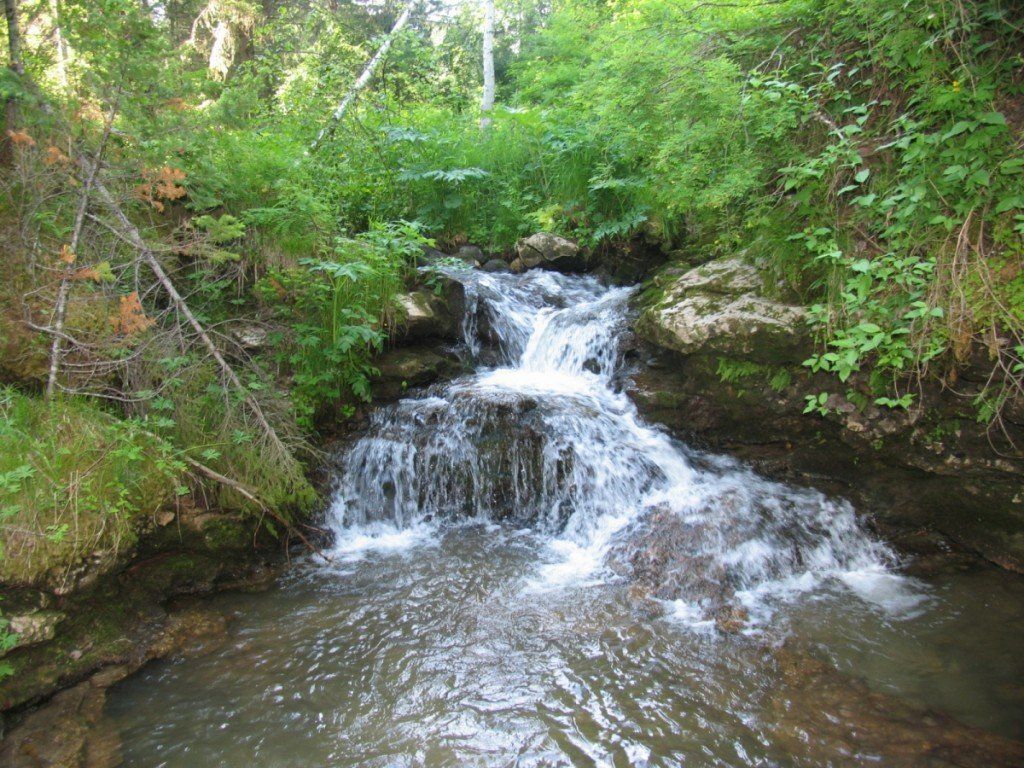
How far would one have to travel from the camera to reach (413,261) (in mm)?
8172

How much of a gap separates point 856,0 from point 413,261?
19.3ft

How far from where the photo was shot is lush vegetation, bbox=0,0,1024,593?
13.9 feet

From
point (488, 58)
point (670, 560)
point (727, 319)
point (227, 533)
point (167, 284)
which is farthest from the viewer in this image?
point (488, 58)

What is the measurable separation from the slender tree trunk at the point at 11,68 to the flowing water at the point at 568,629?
164 inches

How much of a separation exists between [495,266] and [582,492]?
5.55 m

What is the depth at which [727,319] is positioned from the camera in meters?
5.89

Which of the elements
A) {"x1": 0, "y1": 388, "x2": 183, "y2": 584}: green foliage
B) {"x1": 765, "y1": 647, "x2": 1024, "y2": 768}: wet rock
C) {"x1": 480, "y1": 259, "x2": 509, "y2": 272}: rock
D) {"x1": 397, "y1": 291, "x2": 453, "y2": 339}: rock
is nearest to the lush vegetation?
{"x1": 0, "y1": 388, "x2": 183, "y2": 584}: green foliage

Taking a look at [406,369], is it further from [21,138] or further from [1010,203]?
[1010,203]

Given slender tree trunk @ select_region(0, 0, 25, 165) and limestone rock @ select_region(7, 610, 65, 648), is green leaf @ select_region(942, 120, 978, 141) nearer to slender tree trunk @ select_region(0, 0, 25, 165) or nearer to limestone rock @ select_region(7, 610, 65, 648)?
slender tree trunk @ select_region(0, 0, 25, 165)

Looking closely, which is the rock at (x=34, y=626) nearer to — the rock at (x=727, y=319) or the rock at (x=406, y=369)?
the rock at (x=406, y=369)

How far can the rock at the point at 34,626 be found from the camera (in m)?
3.55

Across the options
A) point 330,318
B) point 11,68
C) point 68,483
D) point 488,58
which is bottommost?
point 68,483

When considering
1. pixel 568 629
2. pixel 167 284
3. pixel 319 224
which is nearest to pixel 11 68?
pixel 167 284

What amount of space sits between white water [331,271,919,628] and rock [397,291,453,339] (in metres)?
0.85
